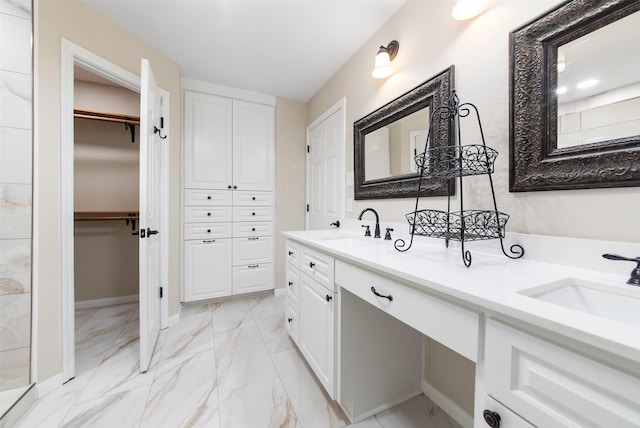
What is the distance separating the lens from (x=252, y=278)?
9.24 ft

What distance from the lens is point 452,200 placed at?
1.25 meters

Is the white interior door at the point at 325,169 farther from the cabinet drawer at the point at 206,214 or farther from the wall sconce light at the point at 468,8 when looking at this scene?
the wall sconce light at the point at 468,8

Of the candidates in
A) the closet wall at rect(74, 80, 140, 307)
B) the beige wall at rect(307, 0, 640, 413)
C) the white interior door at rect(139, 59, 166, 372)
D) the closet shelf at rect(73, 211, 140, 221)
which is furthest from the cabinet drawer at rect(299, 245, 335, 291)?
the closet wall at rect(74, 80, 140, 307)

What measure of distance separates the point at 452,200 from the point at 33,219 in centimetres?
229

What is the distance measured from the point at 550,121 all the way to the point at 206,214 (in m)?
2.72

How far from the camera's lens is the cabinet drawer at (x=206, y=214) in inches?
99.7

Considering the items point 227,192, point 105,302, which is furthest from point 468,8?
point 105,302

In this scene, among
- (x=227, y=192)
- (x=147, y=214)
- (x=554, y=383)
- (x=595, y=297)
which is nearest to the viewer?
(x=554, y=383)

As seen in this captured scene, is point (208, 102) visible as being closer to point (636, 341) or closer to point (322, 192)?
point (322, 192)

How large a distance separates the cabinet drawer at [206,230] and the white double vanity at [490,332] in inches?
65.5

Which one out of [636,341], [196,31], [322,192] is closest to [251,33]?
[196,31]

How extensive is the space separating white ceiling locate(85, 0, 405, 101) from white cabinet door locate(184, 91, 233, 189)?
0.26 m

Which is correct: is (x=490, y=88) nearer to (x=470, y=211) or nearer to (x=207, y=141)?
(x=470, y=211)

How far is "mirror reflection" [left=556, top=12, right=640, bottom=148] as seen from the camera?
2.36 ft
